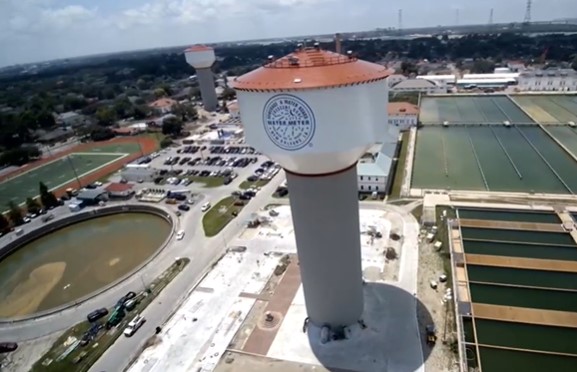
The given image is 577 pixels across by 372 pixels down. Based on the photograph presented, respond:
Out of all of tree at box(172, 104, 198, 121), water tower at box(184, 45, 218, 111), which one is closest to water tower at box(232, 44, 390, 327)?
tree at box(172, 104, 198, 121)

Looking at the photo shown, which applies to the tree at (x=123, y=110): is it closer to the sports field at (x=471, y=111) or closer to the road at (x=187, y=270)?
the road at (x=187, y=270)

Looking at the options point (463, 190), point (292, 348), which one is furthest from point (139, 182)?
point (463, 190)

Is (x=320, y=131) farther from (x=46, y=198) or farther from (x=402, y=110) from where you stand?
(x=402, y=110)

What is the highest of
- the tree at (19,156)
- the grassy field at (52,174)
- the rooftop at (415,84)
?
the tree at (19,156)

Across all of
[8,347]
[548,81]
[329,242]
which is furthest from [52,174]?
[548,81]

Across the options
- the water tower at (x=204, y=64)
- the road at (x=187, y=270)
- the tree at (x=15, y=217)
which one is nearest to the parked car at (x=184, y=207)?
the road at (x=187, y=270)

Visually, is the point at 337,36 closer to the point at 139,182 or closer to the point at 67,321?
the point at 67,321
